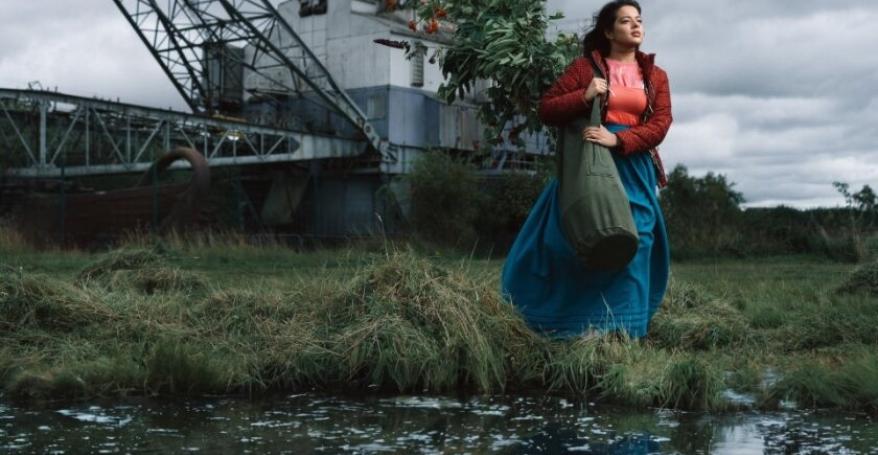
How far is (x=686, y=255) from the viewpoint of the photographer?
898 inches

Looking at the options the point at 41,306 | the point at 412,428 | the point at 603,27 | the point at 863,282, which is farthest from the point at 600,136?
the point at 863,282

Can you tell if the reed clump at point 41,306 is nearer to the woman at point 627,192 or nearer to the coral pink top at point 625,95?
the woman at point 627,192

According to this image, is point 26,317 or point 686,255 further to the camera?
point 686,255

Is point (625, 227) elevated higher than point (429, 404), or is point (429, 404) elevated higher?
point (625, 227)

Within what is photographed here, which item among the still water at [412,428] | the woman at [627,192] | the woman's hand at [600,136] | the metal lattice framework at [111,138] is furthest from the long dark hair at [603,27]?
the metal lattice framework at [111,138]

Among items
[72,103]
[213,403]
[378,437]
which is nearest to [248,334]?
[213,403]

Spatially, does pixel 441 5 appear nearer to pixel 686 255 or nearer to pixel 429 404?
pixel 429 404

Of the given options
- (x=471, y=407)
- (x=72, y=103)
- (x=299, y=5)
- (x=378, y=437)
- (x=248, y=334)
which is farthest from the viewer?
(x=299, y=5)

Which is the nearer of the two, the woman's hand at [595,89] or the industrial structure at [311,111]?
the woman's hand at [595,89]

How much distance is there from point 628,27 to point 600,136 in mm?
828

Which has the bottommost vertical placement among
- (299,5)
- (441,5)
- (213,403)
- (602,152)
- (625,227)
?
(213,403)

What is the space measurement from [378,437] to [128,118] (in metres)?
22.6

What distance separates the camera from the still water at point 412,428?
4246 mm

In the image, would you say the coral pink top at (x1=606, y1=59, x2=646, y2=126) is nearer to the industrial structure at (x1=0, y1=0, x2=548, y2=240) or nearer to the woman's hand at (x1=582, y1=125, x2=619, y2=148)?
the woman's hand at (x1=582, y1=125, x2=619, y2=148)
